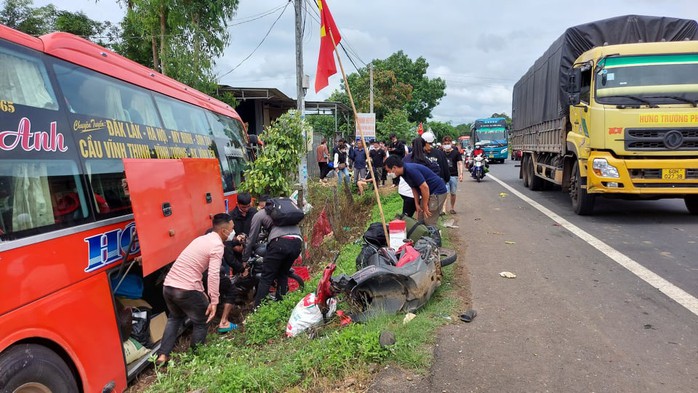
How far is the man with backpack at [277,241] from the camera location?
537cm

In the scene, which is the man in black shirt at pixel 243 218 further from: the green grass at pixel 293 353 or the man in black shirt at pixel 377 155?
the man in black shirt at pixel 377 155

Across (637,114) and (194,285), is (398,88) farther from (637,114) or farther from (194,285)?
(194,285)

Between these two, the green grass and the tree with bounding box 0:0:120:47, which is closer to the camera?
the green grass

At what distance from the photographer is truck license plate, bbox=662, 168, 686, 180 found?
294 inches

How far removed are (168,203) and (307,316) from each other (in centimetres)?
173

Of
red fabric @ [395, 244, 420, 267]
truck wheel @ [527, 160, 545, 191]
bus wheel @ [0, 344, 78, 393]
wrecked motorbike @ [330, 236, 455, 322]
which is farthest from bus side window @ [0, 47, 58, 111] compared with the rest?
truck wheel @ [527, 160, 545, 191]

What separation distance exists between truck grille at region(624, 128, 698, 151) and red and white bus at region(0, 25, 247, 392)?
22.8 ft

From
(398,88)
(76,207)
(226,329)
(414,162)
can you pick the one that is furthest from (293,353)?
(398,88)

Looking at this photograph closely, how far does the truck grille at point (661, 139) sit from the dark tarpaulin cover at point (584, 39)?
7.80ft

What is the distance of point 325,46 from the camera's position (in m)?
6.54

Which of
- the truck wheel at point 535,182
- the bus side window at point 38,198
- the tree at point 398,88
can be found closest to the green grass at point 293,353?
the bus side window at point 38,198

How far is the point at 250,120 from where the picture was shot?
25.1m

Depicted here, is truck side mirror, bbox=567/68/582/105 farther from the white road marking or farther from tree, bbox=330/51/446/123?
tree, bbox=330/51/446/123

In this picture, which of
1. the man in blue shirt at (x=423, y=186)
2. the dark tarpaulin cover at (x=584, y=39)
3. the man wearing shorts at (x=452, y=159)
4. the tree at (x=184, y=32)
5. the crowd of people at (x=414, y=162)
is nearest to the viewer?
the man in blue shirt at (x=423, y=186)
